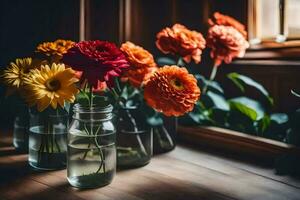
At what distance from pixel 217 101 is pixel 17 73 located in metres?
0.62

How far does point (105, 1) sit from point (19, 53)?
33 cm

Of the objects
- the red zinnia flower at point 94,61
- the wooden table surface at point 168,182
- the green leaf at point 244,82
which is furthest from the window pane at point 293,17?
the red zinnia flower at point 94,61

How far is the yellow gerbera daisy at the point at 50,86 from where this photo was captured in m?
0.90

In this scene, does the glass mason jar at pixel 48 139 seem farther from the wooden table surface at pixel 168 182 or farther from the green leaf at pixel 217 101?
the green leaf at pixel 217 101

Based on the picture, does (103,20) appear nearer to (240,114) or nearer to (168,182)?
(240,114)

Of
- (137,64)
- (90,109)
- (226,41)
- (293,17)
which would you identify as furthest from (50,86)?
(293,17)

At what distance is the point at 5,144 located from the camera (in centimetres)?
126

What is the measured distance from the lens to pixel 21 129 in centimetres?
118

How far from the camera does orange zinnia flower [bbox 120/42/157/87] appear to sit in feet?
3.35

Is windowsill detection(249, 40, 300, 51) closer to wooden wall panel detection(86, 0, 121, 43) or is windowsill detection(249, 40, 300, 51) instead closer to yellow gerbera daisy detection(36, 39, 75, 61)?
wooden wall panel detection(86, 0, 121, 43)

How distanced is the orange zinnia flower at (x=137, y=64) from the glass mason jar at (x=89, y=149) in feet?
0.43

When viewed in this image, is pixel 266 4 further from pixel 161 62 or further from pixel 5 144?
pixel 5 144

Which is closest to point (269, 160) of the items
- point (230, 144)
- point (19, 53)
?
point (230, 144)

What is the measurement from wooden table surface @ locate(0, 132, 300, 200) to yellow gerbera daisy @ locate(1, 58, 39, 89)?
0.22m
